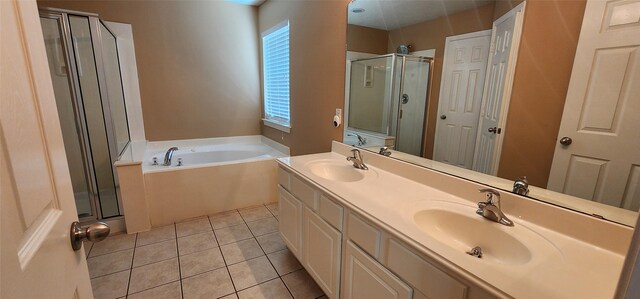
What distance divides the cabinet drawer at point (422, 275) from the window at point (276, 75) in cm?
228

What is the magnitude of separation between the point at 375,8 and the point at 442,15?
581 mm

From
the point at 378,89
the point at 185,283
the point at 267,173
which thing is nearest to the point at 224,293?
the point at 185,283

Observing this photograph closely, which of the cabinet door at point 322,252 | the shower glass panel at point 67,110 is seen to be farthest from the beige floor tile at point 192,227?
the cabinet door at point 322,252

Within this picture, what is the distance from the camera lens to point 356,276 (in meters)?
1.26

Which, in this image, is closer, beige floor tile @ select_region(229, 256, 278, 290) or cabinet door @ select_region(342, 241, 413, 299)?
cabinet door @ select_region(342, 241, 413, 299)

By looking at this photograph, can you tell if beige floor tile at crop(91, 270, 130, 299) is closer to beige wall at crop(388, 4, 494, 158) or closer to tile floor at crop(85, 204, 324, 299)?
tile floor at crop(85, 204, 324, 299)

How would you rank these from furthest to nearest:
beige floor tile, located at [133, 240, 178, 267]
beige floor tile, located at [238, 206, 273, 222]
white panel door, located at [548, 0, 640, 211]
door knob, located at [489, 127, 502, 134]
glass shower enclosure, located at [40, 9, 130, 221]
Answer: beige floor tile, located at [238, 206, 273, 222], glass shower enclosure, located at [40, 9, 130, 221], beige floor tile, located at [133, 240, 178, 267], door knob, located at [489, 127, 502, 134], white panel door, located at [548, 0, 640, 211]

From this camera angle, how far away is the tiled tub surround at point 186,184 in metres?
2.40

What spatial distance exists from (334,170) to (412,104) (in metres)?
0.72

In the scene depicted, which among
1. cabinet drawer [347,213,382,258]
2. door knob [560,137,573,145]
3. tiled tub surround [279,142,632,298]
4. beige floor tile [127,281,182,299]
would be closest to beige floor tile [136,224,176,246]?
beige floor tile [127,281,182,299]

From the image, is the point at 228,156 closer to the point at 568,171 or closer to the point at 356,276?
the point at 356,276

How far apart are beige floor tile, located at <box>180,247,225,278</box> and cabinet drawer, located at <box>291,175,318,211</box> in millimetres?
858

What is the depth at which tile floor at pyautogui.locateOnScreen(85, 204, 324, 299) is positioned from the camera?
1754 millimetres

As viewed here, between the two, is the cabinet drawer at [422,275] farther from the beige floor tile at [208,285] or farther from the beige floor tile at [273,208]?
the beige floor tile at [273,208]
